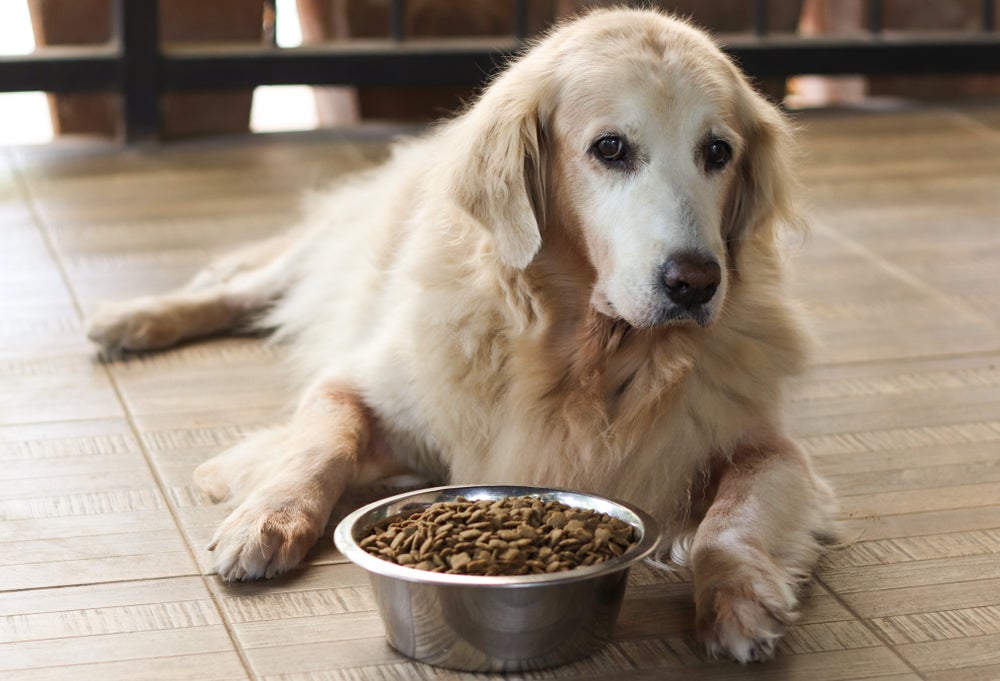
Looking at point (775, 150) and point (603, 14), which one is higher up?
point (603, 14)

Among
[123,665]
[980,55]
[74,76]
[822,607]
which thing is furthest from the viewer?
[980,55]

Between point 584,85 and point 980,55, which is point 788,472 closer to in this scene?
point 584,85

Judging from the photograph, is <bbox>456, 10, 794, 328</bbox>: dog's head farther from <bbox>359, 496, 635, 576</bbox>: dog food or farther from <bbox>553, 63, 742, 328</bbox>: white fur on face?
<bbox>359, 496, 635, 576</bbox>: dog food

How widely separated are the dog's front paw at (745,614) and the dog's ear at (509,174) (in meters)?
0.63

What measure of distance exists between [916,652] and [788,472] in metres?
0.41

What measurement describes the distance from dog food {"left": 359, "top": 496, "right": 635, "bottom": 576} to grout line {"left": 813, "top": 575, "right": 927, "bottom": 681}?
40 centimetres

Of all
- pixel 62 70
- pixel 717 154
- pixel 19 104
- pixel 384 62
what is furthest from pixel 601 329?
pixel 19 104

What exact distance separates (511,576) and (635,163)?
0.73m

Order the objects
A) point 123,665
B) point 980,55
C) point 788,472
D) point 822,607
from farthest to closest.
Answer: point 980,55, point 788,472, point 822,607, point 123,665

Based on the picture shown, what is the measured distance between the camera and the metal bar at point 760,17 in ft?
18.1

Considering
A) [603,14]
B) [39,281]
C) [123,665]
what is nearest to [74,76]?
[39,281]

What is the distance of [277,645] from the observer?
2.03 metres

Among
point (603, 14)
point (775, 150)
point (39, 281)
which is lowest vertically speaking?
point (39, 281)

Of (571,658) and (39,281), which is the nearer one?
(571,658)
